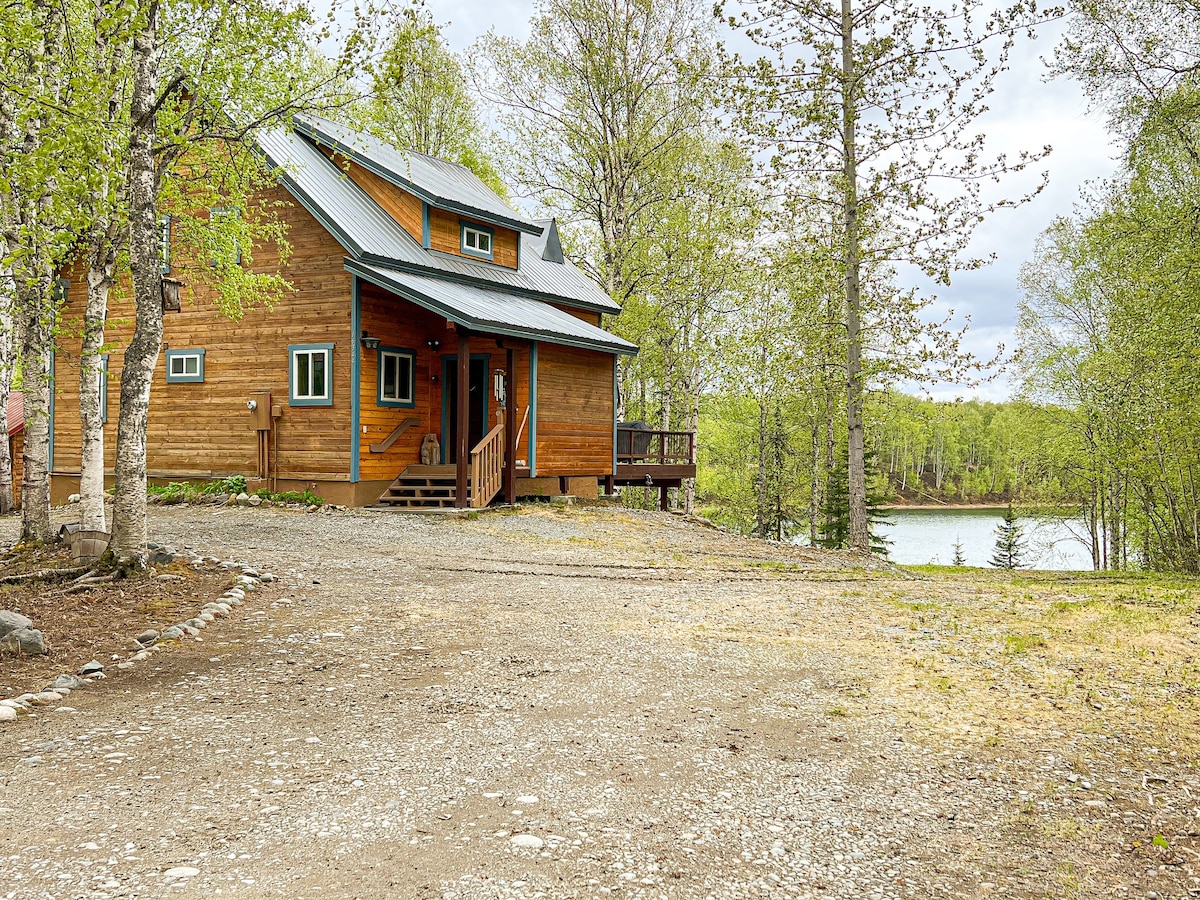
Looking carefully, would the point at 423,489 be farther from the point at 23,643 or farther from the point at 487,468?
the point at 23,643

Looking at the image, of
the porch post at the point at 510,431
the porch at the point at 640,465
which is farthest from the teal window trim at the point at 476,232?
the porch at the point at 640,465

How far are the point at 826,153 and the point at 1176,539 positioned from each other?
49.8 feet

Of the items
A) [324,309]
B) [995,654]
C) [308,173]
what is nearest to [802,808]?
[995,654]

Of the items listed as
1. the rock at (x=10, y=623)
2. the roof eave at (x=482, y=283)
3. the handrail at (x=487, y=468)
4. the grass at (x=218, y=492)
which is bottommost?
the rock at (x=10, y=623)

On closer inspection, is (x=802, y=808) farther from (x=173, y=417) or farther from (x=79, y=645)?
(x=173, y=417)

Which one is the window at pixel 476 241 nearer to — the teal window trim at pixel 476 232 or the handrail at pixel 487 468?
the teal window trim at pixel 476 232

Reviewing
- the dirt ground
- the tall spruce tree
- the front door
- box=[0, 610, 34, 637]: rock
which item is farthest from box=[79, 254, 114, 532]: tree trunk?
the tall spruce tree

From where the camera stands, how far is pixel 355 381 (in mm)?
15391

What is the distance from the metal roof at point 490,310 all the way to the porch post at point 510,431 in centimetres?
73

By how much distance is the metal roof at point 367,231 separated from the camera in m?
15.5

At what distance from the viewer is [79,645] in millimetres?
5820

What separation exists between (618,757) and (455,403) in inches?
558

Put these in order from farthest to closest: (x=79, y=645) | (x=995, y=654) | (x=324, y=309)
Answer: (x=324, y=309)
(x=995, y=654)
(x=79, y=645)

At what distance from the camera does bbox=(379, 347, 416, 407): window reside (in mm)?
16047
